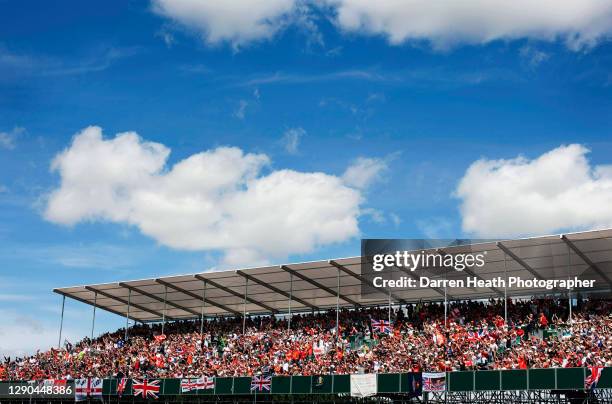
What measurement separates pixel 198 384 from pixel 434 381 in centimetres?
1466

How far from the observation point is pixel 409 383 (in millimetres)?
39281

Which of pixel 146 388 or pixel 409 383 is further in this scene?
pixel 146 388

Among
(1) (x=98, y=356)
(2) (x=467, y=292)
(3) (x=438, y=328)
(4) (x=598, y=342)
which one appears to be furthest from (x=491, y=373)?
(1) (x=98, y=356)

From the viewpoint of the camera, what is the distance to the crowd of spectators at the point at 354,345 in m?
38.9

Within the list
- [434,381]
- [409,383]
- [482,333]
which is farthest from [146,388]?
[482,333]

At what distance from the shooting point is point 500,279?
4612cm

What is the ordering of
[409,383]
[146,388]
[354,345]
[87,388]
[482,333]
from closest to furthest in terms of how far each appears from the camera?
1. [409,383]
2. [482,333]
3. [354,345]
4. [146,388]
5. [87,388]

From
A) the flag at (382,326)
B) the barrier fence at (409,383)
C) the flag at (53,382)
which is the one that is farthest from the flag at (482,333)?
the flag at (53,382)

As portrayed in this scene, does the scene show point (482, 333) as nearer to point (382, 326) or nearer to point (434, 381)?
point (434, 381)

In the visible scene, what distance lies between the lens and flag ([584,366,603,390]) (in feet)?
112

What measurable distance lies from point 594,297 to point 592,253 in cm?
403

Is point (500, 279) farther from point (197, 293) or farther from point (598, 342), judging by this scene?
point (197, 293)

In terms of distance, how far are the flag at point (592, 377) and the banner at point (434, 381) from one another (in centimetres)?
666

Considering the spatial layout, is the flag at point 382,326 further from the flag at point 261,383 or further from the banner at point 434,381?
the banner at point 434,381
